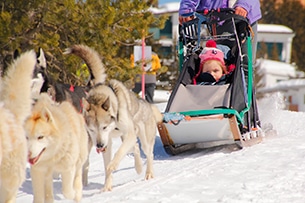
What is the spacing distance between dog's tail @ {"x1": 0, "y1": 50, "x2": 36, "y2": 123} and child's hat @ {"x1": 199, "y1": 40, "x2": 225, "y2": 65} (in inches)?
133

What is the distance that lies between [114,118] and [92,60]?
80cm

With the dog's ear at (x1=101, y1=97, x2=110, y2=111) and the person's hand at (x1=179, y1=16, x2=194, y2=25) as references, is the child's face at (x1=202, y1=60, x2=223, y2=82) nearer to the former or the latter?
the person's hand at (x1=179, y1=16, x2=194, y2=25)

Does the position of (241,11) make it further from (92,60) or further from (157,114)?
(92,60)

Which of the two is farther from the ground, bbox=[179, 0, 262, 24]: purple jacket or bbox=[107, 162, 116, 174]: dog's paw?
bbox=[179, 0, 262, 24]: purple jacket

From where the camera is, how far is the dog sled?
19.6 ft

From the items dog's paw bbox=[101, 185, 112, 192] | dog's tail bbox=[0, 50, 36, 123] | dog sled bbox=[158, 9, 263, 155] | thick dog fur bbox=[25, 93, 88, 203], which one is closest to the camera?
dog's tail bbox=[0, 50, 36, 123]

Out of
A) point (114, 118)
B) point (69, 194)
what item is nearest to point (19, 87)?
point (69, 194)

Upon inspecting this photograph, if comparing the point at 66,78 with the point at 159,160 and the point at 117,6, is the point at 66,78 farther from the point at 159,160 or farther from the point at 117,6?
the point at 159,160

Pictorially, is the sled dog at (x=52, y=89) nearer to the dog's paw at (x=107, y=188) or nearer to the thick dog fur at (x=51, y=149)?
the dog's paw at (x=107, y=188)

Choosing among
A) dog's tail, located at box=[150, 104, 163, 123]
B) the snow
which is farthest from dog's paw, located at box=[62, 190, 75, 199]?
dog's tail, located at box=[150, 104, 163, 123]

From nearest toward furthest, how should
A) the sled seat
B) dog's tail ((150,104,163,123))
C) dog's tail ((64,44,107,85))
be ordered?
1. dog's tail ((64,44,107,85))
2. dog's tail ((150,104,163,123))
3. the sled seat

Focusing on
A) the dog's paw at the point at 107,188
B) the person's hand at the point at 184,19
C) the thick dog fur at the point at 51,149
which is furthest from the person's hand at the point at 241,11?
the thick dog fur at the point at 51,149

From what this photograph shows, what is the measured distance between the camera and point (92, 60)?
5.39 meters

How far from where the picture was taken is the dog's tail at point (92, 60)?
5.38m
